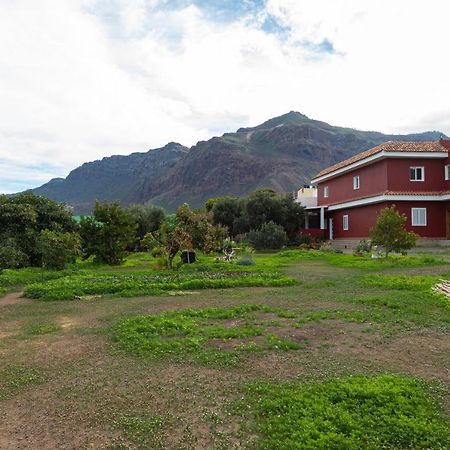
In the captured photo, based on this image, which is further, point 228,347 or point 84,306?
point 84,306

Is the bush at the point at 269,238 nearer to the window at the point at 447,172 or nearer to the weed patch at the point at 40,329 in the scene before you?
the window at the point at 447,172

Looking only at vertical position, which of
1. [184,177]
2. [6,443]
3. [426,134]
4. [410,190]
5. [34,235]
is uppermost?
[426,134]

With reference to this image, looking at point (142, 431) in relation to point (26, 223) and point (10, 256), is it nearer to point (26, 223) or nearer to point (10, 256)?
point (10, 256)

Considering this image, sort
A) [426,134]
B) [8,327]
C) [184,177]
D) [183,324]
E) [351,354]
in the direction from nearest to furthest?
[351,354], [183,324], [8,327], [184,177], [426,134]

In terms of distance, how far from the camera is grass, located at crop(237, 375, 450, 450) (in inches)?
149

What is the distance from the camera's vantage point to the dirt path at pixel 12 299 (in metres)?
11.4

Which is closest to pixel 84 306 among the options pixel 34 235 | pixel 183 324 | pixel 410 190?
pixel 183 324

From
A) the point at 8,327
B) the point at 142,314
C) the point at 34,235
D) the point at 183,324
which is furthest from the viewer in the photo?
the point at 34,235

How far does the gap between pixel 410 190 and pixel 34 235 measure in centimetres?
2353

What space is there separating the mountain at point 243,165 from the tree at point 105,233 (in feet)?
337

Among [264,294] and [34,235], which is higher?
[34,235]

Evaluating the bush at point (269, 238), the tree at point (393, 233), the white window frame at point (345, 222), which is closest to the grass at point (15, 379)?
the tree at point (393, 233)

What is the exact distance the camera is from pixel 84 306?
1068 centimetres

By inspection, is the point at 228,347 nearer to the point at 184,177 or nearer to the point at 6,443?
the point at 6,443
